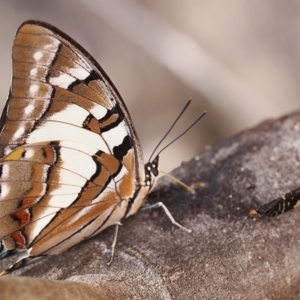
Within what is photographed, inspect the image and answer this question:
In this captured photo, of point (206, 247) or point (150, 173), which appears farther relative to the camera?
point (150, 173)

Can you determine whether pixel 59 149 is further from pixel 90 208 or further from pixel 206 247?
pixel 206 247

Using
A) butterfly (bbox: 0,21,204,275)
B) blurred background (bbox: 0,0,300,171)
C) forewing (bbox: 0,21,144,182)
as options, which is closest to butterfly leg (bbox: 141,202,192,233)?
butterfly (bbox: 0,21,204,275)

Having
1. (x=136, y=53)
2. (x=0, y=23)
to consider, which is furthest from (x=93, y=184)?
(x=0, y=23)

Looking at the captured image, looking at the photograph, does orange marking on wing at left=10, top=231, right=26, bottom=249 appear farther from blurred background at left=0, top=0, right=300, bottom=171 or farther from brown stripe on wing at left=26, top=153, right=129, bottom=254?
blurred background at left=0, top=0, right=300, bottom=171

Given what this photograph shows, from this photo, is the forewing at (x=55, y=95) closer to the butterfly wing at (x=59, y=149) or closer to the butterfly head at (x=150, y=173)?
the butterfly wing at (x=59, y=149)

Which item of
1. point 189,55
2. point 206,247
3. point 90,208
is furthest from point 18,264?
point 189,55

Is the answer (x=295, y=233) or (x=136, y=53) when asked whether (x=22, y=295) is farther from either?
(x=136, y=53)

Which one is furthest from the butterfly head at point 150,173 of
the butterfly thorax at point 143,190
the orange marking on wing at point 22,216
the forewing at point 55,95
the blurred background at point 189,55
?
the blurred background at point 189,55

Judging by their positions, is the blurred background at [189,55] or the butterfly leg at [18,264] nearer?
the butterfly leg at [18,264]

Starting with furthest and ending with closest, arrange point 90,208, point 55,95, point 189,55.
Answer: point 189,55 → point 90,208 → point 55,95
